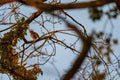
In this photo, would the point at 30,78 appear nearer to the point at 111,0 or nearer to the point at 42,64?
the point at 42,64

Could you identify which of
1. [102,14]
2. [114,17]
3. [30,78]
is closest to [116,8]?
[114,17]

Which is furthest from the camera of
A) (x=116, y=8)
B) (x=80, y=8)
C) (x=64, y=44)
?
(x=64, y=44)

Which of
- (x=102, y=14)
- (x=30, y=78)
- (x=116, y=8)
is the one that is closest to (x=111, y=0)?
(x=102, y=14)

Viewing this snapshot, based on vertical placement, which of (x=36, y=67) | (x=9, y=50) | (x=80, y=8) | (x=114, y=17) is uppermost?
(x=80, y=8)

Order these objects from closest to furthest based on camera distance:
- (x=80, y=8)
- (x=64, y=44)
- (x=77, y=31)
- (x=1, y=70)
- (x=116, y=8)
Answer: (x=77, y=31), (x=80, y=8), (x=116, y=8), (x=1, y=70), (x=64, y=44)

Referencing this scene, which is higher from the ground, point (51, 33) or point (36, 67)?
point (51, 33)

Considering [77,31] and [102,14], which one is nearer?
[77,31]

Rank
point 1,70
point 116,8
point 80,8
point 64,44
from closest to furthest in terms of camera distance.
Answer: point 80,8, point 116,8, point 1,70, point 64,44

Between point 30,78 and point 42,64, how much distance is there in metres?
0.48

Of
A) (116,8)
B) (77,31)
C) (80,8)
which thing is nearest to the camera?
(77,31)

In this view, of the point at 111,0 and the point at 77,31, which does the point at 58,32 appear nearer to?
the point at 111,0

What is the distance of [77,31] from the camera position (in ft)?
5.54

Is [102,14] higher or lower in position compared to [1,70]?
higher

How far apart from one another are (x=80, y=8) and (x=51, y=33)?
437 cm
